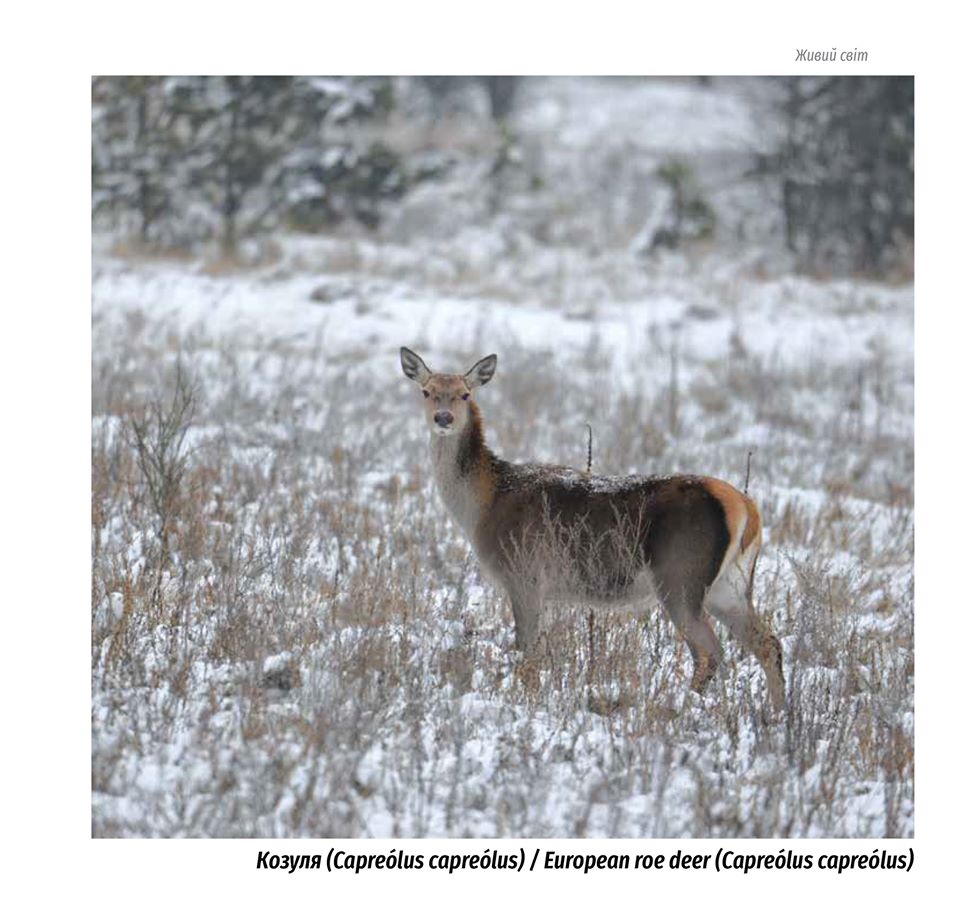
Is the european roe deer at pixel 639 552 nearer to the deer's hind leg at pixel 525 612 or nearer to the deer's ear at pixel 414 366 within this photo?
the deer's hind leg at pixel 525 612

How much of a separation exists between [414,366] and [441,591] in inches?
53.8

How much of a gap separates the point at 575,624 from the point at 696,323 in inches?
476

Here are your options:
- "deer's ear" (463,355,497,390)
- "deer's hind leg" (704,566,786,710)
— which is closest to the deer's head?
"deer's ear" (463,355,497,390)

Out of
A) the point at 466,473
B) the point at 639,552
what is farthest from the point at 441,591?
the point at 639,552

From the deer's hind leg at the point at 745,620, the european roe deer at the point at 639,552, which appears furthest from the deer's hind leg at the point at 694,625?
the deer's hind leg at the point at 745,620

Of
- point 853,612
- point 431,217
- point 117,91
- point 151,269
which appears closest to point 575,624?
point 853,612

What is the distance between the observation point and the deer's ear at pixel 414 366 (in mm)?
7637

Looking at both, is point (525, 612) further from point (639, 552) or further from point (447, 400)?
point (447, 400)

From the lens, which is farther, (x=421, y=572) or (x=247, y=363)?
(x=247, y=363)

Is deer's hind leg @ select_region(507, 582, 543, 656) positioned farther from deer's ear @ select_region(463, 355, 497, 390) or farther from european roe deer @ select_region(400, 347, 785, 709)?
deer's ear @ select_region(463, 355, 497, 390)

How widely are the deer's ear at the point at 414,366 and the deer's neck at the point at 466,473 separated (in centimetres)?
44

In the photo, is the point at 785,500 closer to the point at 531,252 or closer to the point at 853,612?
the point at 853,612

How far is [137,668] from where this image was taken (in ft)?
19.4

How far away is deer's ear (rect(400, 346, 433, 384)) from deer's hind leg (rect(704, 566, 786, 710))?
2.17m
